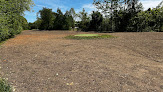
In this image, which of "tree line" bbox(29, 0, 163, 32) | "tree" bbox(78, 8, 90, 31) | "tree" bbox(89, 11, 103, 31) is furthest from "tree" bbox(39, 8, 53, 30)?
"tree" bbox(89, 11, 103, 31)

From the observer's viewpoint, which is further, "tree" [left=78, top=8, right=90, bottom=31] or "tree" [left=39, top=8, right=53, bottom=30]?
"tree" [left=39, top=8, right=53, bottom=30]

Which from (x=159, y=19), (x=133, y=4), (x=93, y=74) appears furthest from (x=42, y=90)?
(x=133, y=4)

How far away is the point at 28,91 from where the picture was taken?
2299 millimetres

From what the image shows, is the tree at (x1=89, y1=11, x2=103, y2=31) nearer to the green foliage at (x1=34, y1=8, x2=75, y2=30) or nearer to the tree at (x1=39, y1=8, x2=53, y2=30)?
the green foliage at (x1=34, y1=8, x2=75, y2=30)

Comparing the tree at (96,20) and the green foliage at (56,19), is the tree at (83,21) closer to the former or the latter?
the tree at (96,20)

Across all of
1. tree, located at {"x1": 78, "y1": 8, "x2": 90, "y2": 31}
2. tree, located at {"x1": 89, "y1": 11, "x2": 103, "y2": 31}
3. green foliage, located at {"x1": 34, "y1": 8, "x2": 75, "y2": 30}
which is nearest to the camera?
tree, located at {"x1": 89, "y1": 11, "x2": 103, "y2": 31}

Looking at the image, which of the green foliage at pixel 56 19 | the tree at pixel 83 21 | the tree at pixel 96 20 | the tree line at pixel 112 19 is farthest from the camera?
the green foliage at pixel 56 19

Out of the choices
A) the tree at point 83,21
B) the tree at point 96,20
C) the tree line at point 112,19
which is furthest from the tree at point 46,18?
the tree at point 96,20

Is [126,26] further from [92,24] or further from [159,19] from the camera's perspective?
[92,24]

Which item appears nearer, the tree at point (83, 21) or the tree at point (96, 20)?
the tree at point (96, 20)

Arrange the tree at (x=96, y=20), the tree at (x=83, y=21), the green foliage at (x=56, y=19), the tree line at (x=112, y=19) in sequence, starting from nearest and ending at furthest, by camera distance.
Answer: the tree line at (x=112, y=19)
the tree at (x=96, y=20)
the tree at (x=83, y=21)
the green foliage at (x=56, y=19)

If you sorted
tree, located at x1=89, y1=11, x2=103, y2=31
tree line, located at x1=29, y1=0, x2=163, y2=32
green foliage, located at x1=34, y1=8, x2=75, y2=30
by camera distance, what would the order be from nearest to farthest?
tree line, located at x1=29, y1=0, x2=163, y2=32, tree, located at x1=89, y1=11, x2=103, y2=31, green foliage, located at x1=34, y1=8, x2=75, y2=30

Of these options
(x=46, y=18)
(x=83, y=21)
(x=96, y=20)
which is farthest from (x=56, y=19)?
(x=96, y=20)

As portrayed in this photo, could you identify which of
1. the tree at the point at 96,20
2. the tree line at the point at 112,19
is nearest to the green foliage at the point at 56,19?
the tree line at the point at 112,19
